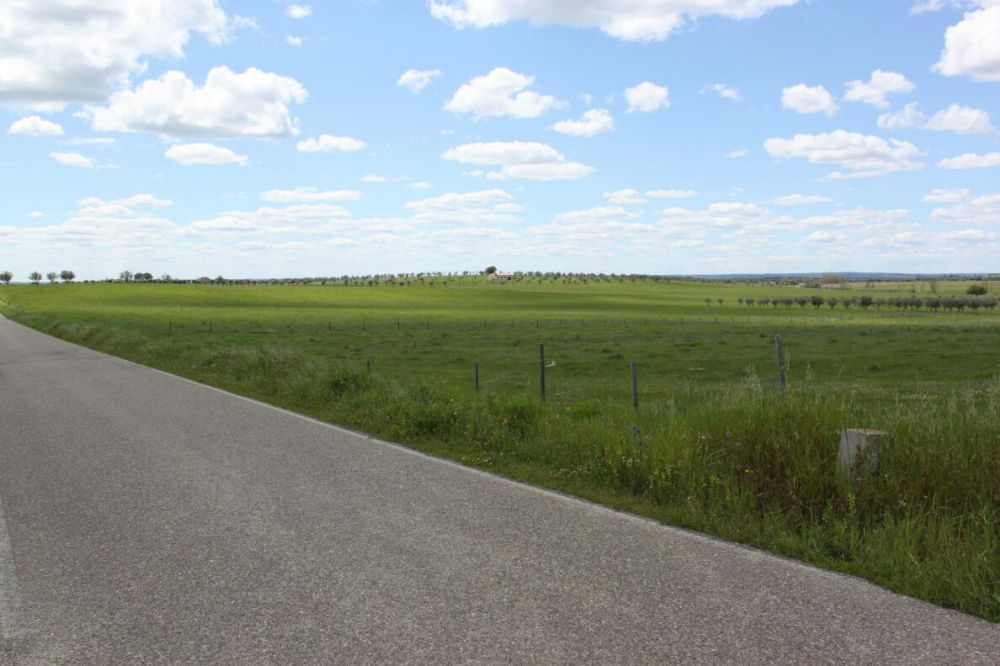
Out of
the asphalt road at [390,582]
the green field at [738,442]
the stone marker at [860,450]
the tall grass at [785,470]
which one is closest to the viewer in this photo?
the asphalt road at [390,582]

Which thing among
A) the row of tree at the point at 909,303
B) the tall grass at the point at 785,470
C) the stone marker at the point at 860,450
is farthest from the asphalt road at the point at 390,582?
the row of tree at the point at 909,303

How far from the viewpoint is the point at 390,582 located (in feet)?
18.6

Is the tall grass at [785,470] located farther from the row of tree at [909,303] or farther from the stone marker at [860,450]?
the row of tree at [909,303]

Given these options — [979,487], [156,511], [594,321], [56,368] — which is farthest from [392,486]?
[594,321]

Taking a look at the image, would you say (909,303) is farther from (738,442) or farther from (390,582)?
(390,582)

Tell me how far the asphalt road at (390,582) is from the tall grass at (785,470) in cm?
44

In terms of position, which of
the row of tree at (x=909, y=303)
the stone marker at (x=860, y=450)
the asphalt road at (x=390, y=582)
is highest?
the stone marker at (x=860, y=450)

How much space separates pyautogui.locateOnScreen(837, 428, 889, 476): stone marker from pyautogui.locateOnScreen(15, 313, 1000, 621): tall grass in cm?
13

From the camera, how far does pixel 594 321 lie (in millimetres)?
67062

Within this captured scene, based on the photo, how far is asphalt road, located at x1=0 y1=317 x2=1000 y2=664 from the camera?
15.3 feet

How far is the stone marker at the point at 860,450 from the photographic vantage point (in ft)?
24.0

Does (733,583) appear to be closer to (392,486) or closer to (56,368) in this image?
(392,486)

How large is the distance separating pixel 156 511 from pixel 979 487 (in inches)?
316

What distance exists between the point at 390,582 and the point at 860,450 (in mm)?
4761
